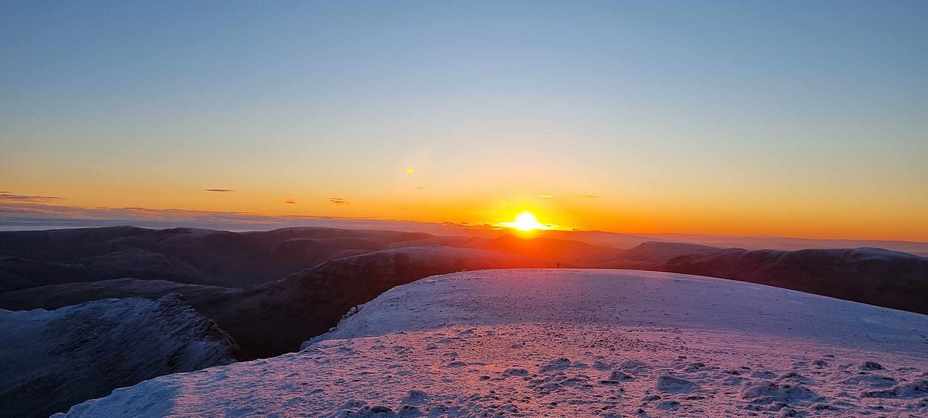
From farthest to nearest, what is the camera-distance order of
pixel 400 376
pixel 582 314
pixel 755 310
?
1. pixel 755 310
2. pixel 582 314
3. pixel 400 376

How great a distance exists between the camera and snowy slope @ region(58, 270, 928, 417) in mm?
5871

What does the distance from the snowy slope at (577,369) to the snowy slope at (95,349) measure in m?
6.51

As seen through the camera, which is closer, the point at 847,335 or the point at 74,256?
the point at 847,335

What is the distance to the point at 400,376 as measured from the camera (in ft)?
23.2

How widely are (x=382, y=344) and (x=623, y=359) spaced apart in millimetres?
3603

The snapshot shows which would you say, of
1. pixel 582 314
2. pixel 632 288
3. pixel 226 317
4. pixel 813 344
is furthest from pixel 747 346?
pixel 226 317

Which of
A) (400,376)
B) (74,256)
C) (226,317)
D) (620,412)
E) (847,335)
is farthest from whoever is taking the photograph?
(74,256)

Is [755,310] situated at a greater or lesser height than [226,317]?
greater

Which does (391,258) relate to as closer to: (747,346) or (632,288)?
(632,288)

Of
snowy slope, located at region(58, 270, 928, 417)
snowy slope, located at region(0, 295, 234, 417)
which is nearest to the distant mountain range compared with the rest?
snowy slope, located at region(0, 295, 234, 417)

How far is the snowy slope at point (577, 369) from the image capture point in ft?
19.3

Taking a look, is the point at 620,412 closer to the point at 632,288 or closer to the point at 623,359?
the point at 623,359

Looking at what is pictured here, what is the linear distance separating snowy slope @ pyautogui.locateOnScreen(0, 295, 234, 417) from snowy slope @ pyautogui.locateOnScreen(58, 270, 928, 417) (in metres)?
6.51

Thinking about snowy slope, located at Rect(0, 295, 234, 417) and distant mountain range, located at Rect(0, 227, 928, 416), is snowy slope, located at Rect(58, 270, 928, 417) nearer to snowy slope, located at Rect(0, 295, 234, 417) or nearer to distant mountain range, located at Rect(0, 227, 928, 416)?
snowy slope, located at Rect(0, 295, 234, 417)
